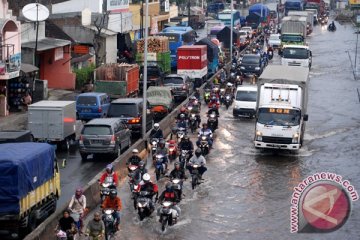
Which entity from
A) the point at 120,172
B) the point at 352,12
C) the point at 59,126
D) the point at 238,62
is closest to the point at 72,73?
the point at 238,62

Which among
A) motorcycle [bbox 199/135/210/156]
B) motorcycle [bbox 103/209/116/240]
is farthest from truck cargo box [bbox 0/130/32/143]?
motorcycle [bbox 199/135/210/156]

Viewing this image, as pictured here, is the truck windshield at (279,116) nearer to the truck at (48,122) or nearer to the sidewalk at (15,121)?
the truck at (48,122)

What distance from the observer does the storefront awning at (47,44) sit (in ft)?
156

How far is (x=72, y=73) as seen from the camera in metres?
52.6

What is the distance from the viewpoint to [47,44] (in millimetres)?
49594

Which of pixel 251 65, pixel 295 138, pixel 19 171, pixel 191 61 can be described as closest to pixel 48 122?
pixel 295 138

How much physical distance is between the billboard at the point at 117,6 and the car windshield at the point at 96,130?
36195mm

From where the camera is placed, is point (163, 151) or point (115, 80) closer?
point (163, 151)

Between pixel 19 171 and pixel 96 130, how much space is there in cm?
1085

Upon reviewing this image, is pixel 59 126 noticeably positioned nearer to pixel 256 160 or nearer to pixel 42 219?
pixel 256 160

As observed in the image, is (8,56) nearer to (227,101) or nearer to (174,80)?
(174,80)

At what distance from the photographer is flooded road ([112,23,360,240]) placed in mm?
21750

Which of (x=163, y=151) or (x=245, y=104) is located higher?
(x=245, y=104)

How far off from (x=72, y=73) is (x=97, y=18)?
10172 mm
